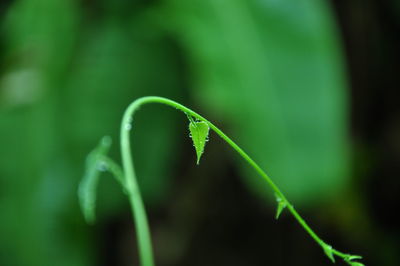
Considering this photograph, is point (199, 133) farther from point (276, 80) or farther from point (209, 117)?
point (209, 117)

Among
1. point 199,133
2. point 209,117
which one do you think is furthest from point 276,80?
point 199,133

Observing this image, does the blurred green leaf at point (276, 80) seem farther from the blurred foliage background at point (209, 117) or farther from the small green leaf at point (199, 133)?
the small green leaf at point (199, 133)

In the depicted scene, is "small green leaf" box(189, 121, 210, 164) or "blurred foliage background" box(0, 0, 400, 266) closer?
"small green leaf" box(189, 121, 210, 164)

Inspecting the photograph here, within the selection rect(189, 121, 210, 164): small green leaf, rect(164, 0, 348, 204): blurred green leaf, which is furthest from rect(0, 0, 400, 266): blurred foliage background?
rect(189, 121, 210, 164): small green leaf

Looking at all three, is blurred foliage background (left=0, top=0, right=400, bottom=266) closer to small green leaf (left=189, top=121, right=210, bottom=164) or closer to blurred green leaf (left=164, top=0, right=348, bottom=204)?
blurred green leaf (left=164, top=0, right=348, bottom=204)

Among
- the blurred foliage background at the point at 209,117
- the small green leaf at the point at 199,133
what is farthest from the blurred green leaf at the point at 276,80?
the small green leaf at the point at 199,133

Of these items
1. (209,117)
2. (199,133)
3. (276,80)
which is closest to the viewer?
(199,133)

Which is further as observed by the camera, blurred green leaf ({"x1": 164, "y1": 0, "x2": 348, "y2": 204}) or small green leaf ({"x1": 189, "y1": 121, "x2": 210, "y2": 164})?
blurred green leaf ({"x1": 164, "y1": 0, "x2": 348, "y2": 204})

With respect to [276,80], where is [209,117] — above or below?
below

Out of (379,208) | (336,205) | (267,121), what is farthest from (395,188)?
(267,121)
